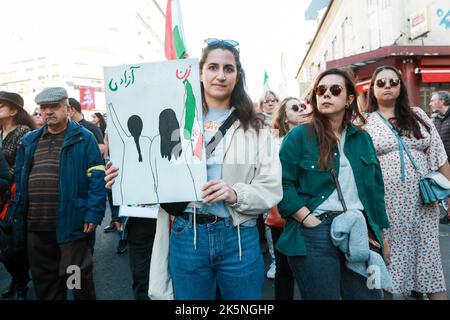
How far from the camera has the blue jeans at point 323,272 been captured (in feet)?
5.82

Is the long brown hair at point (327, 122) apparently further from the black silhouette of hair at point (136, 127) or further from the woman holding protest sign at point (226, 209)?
the black silhouette of hair at point (136, 127)

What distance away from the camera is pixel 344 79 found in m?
2.04

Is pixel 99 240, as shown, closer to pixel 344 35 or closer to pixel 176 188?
pixel 176 188

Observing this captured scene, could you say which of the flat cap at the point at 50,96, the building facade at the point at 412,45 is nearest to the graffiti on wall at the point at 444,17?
the building facade at the point at 412,45

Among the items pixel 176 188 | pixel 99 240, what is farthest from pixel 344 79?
pixel 99 240

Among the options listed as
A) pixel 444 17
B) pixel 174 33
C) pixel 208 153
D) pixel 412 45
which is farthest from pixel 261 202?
pixel 444 17

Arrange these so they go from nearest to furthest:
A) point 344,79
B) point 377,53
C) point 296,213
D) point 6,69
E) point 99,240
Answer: point 296,213 < point 344,79 < point 99,240 < point 377,53 < point 6,69

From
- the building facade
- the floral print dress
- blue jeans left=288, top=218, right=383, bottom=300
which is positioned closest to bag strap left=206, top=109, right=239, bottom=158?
blue jeans left=288, top=218, right=383, bottom=300

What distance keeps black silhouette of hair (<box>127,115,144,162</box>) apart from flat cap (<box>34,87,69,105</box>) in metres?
1.44

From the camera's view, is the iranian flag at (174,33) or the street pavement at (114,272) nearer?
the iranian flag at (174,33)

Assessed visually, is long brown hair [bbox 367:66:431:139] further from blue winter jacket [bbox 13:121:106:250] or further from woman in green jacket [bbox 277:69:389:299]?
blue winter jacket [bbox 13:121:106:250]

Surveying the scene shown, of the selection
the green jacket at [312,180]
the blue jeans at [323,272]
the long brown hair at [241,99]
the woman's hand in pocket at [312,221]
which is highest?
the long brown hair at [241,99]

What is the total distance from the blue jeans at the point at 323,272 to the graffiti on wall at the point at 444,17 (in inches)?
496
